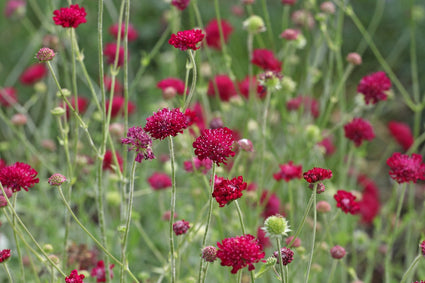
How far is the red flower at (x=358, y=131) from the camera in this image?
1824 millimetres

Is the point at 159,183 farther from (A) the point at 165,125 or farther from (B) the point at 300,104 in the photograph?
(A) the point at 165,125

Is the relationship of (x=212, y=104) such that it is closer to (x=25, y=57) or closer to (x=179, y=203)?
(x=179, y=203)

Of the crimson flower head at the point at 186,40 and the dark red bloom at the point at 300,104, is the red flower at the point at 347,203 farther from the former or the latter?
the dark red bloom at the point at 300,104

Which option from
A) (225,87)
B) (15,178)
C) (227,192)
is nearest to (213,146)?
(227,192)

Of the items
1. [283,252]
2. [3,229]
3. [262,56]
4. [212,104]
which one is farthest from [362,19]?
[283,252]

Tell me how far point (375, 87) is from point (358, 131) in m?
0.17

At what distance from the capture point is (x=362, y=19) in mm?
4020

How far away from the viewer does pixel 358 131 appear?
6.01 ft

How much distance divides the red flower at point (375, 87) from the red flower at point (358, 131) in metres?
0.10

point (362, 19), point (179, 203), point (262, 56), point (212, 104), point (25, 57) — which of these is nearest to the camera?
point (262, 56)

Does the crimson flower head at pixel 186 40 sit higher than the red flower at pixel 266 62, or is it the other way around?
the red flower at pixel 266 62

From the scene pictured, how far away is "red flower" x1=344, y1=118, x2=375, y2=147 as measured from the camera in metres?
1.82

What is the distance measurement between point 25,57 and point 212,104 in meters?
1.46

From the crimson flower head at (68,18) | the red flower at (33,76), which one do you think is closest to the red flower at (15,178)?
the crimson flower head at (68,18)
